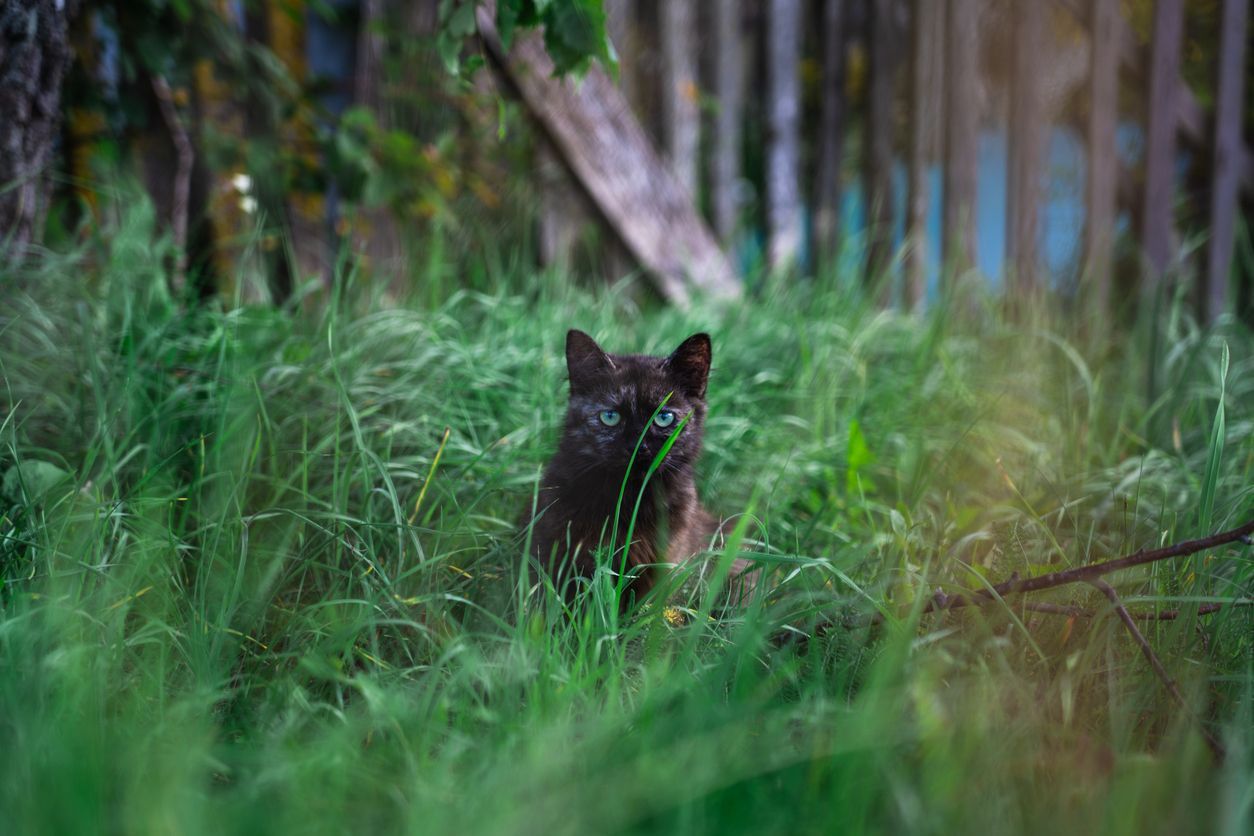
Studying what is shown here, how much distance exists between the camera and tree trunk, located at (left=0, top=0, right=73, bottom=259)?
8.79 ft

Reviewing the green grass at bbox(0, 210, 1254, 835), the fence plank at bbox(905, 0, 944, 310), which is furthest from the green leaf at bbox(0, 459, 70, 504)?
the fence plank at bbox(905, 0, 944, 310)

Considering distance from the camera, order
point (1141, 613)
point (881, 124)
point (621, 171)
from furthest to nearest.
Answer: point (881, 124), point (621, 171), point (1141, 613)

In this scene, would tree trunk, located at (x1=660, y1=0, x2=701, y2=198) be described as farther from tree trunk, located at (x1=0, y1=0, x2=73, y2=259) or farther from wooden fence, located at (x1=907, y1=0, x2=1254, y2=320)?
tree trunk, located at (x1=0, y1=0, x2=73, y2=259)

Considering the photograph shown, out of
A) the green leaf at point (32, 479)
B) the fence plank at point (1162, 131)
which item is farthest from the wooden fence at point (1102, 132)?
the green leaf at point (32, 479)

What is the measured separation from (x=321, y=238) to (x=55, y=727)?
10.4 feet

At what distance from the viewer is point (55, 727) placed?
4.87 ft

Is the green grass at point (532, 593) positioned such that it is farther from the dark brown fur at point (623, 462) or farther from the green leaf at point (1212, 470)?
the dark brown fur at point (623, 462)

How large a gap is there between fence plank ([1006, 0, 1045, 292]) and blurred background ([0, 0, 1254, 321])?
0.03ft

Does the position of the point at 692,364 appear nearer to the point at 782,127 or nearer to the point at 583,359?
the point at 583,359

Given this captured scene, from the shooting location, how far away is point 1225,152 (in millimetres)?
4680

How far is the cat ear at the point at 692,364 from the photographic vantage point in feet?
7.87

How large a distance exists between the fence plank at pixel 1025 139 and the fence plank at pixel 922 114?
1.27ft

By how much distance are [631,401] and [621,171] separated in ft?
7.80

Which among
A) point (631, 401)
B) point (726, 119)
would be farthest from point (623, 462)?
point (726, 119)
